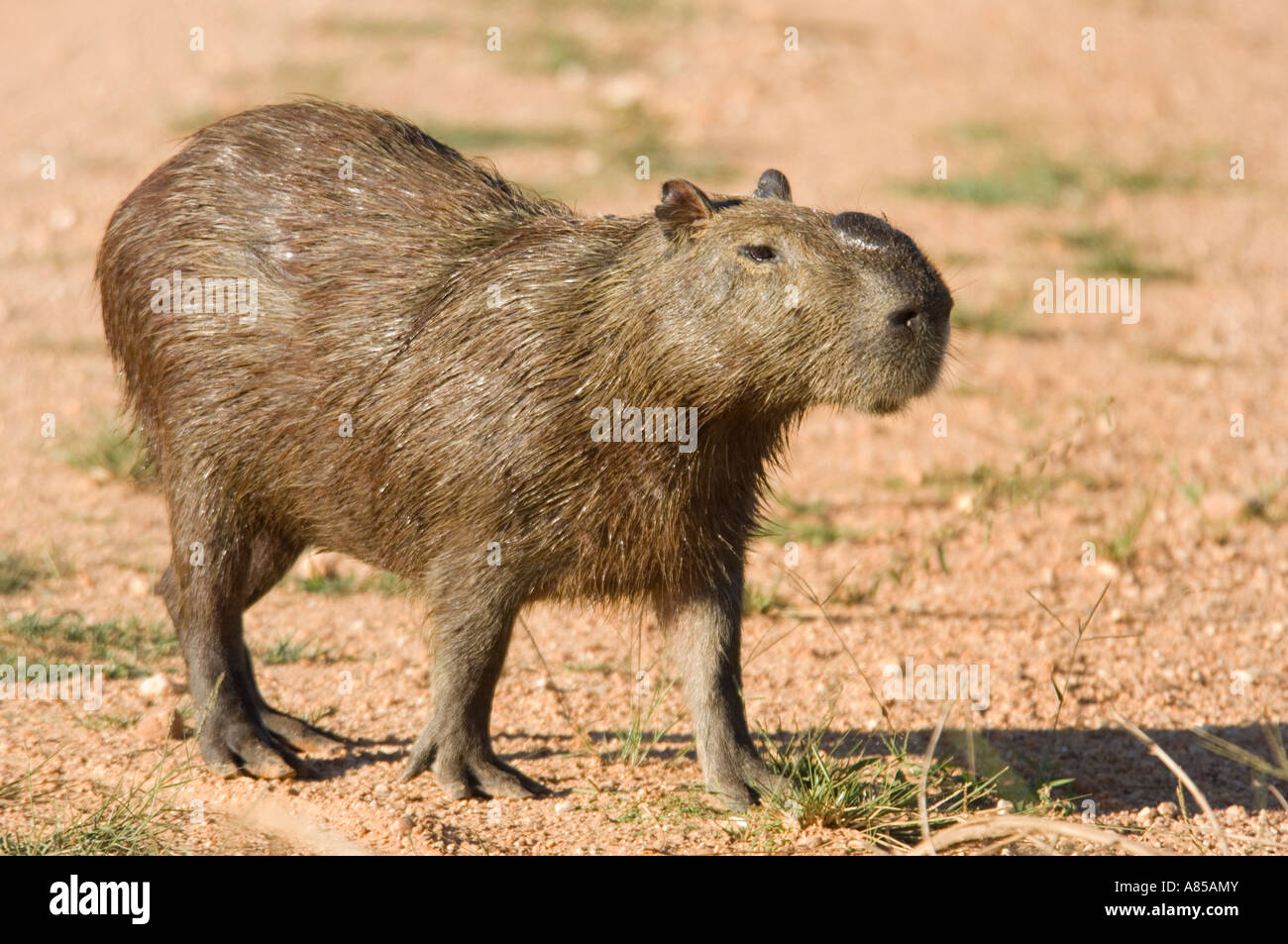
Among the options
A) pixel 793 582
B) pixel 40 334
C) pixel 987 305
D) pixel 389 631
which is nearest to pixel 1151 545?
pixel 793 582

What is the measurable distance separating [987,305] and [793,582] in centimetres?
321

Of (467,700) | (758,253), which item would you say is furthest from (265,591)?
(758,253)

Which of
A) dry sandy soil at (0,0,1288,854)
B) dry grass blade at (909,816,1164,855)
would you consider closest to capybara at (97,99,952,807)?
dry sandy soil at (0,0,1288,854)

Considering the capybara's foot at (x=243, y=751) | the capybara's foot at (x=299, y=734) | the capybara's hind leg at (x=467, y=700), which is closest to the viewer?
the capybara's hind leg at (x=467, y=700)

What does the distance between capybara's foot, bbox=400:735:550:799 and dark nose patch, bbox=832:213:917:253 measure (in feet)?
5.56

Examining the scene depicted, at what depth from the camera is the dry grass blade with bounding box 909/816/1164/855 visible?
3410mm

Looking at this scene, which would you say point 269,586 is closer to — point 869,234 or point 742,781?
point 742,781

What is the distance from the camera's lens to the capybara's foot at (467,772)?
4129 mm

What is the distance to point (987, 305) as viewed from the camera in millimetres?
8156

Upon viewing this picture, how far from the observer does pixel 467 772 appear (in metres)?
4.14

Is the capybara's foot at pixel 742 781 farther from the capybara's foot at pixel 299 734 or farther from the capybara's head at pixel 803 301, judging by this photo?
the capybara's foot at pixel 299 734

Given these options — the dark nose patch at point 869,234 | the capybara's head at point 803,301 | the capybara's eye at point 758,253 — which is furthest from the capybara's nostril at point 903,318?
the capybara's eye at point 758,253

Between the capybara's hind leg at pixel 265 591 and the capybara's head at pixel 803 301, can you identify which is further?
the capybara's hind leg at pixel 265 591

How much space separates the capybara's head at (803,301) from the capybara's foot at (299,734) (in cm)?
165
